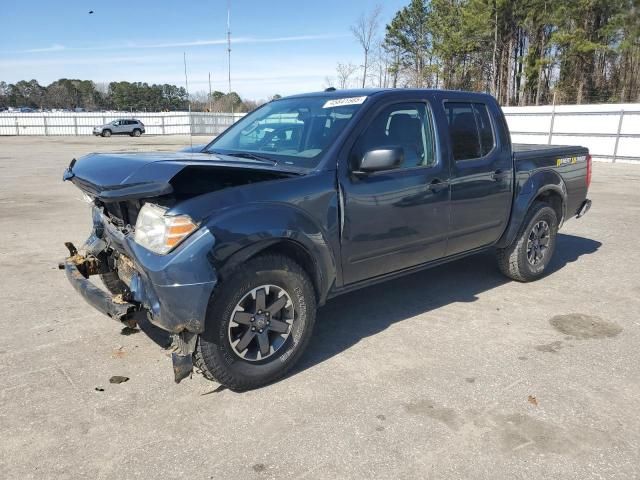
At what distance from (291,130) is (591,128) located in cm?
2137

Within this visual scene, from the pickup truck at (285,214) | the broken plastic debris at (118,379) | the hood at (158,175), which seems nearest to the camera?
the hood at (158,175)

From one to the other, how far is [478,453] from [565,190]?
13.1 feet

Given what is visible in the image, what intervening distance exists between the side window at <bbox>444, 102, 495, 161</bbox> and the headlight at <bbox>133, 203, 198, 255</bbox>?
2.53 m

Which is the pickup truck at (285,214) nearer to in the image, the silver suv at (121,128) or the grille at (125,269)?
the grille at (125,269)

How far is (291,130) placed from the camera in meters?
4.12

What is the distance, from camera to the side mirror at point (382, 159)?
341 cm

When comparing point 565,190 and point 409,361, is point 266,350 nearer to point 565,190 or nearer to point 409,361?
point 409,361

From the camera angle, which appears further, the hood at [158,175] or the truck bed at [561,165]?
the truck bed at [561,165]

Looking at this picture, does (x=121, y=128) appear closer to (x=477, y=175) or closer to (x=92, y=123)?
(x=92, y=123)

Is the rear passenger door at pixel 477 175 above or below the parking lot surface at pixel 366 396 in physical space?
above

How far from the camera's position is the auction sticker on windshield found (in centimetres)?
389

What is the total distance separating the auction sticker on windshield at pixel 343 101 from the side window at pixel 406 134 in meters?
0.19

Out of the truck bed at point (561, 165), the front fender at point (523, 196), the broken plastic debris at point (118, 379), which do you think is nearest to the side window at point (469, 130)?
the truck bed at point (561, 165)

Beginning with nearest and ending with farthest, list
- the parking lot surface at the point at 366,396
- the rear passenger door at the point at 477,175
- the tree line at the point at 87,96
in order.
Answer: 1. the parking lot surface at the point at 366,396
2. the rear passenger door at the point at 477,175
3. the tree line at the point at 87,96
